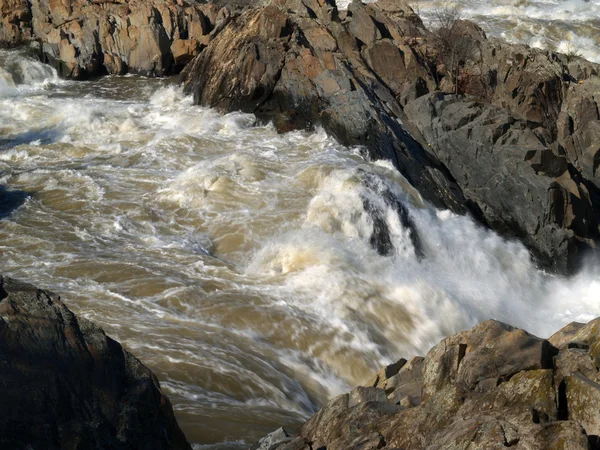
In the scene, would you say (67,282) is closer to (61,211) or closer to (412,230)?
(61,211)

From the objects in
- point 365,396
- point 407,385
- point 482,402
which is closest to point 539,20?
point 407,385

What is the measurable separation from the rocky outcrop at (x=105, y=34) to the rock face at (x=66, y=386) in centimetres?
1836

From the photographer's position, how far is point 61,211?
41.3 ft

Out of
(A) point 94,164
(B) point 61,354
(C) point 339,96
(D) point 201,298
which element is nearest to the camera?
(B) point 61,354

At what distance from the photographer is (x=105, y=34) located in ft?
74.1

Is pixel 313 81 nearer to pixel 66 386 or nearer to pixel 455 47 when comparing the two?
pixel 455 47

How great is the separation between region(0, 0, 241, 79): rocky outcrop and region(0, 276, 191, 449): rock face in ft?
60.2

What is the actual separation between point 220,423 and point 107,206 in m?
6.98

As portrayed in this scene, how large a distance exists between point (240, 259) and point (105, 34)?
45.2ft

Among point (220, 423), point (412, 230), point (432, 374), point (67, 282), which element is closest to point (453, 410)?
point (432, 374)

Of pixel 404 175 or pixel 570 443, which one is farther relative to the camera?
pixel 404 175

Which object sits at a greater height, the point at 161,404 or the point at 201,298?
the point at 161,404

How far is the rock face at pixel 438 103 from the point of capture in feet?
49.3

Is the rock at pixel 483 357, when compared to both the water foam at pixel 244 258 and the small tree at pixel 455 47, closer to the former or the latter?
the water foam at pixel 244 258
